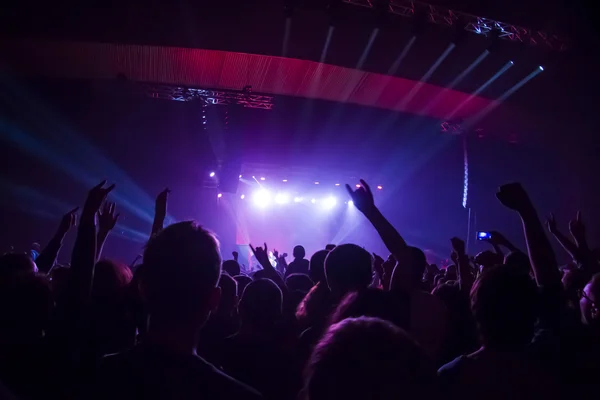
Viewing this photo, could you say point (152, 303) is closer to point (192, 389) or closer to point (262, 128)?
point (192, 389)

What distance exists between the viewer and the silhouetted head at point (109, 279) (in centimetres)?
267

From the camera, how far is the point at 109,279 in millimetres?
2746

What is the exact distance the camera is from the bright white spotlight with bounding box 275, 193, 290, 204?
2798 centimetres

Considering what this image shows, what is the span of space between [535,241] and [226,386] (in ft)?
6.30

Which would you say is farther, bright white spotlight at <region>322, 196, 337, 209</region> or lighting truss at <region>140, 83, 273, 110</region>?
bright white spotlight at <region>322, 196, 337, 209</region>

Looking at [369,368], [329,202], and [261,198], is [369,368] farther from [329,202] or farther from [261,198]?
[261,198]

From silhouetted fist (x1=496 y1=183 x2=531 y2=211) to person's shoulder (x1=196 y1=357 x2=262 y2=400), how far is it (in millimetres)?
1906

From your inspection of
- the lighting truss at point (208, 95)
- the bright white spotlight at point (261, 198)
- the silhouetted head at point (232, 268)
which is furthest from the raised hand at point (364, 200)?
the bright white spotlight at point (261, 198)

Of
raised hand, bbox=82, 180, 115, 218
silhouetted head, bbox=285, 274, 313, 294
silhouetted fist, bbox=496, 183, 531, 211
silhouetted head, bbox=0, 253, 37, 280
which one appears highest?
silhouetted fist, bbox=496, 183, 531, 211

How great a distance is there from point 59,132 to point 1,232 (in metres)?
3.59

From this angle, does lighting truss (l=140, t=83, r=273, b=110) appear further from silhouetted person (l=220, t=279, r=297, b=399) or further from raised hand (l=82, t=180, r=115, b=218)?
silhouetted person (l=220, t=279, r=297, b=399)

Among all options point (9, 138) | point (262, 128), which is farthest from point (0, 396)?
point (262, 128)

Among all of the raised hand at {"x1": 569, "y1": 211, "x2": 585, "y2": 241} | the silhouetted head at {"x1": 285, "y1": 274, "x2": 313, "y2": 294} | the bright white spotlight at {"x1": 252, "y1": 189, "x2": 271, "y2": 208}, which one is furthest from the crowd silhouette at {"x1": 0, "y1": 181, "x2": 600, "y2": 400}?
the bright white spotlight at {"x1": 252, "y1": 189, "x2": 271, "y2": 208}

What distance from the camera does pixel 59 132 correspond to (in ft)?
44.9
